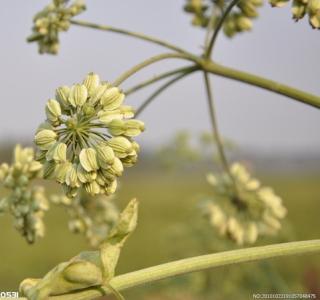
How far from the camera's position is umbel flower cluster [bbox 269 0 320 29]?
4.82 feet

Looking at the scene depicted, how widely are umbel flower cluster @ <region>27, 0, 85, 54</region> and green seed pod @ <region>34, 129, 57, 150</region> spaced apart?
760 millimetres

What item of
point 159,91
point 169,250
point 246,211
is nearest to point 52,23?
point 159,91

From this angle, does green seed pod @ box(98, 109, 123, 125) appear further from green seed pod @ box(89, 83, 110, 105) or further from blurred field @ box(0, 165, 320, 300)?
blurred field @ box(0, 165, 320, 300)

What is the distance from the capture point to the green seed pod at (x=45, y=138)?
4.49 feet

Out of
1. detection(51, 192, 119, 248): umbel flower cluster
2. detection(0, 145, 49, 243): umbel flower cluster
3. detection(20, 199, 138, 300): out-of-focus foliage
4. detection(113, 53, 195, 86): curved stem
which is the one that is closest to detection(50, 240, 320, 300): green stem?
detection(20, 199, 138, 300): out-of-focus foliage

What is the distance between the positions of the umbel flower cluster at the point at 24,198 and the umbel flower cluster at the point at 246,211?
0.70m

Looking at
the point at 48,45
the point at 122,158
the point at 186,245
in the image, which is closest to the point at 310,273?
the point at 186,245

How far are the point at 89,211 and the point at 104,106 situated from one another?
1187 millimetres

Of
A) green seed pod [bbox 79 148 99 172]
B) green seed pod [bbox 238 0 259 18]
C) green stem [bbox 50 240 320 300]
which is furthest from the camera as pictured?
green seed pod [bbox 238 0 259 18]

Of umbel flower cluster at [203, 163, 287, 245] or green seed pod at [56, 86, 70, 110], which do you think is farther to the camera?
umbel flower cluster at [203, 163, 287, 245]

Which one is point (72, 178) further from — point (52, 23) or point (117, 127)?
point (52, 23)

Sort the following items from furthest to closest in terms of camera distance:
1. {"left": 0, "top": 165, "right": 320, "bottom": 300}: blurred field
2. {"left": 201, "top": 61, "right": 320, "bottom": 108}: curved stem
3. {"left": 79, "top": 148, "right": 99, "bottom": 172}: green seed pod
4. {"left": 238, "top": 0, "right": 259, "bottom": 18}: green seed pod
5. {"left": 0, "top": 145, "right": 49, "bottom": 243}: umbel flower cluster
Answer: {"left": 0, "top": 165, "right": 320, "bottom": 300}: blurred field, {"left": 238, "top": 0, "right": 259, "bottom": 18}: green seed pod, {"left": 0, "top": 145, "right": 49, "bottom": 243}: umbel flower cluster, {"left": 201, "top": 61, "right": 320, "bottom": 108}: curved stem, {"left": 79, "top": 148, "right": 99, "bottom": 172}: green seed pod

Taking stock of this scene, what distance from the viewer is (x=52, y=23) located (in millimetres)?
2086

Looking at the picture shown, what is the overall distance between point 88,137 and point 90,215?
1169 millimetres
